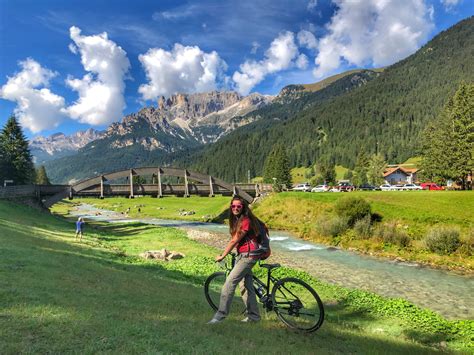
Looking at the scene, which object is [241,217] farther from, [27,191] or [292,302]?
[27,191]

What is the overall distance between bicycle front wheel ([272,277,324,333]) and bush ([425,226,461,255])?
2774cm

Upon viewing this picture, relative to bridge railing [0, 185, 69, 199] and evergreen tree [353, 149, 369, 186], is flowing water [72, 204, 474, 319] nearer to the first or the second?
bridge railing [0, 185, 69, 199]

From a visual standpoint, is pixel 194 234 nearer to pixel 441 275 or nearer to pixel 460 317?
pixel 441 275

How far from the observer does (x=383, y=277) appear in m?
25.2

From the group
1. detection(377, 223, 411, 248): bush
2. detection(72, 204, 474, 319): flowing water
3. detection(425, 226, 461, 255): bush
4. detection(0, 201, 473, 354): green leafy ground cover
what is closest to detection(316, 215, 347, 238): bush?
detection(377, 223, 411, 248): bush

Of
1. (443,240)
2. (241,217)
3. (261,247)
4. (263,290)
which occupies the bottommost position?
(443,240)

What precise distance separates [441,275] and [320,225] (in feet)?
64.0

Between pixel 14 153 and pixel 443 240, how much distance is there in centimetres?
9076

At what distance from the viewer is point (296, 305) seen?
9148mm

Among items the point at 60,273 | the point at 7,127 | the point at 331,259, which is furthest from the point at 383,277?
the point at 7,127

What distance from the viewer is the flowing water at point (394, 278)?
1928 cm

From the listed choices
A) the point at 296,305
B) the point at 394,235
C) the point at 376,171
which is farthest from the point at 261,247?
the point at 376,171

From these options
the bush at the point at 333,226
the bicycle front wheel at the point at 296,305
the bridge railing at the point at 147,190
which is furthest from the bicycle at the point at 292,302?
the bridge railing at the point at 147,190

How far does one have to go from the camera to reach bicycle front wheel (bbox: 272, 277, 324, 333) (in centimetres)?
881
